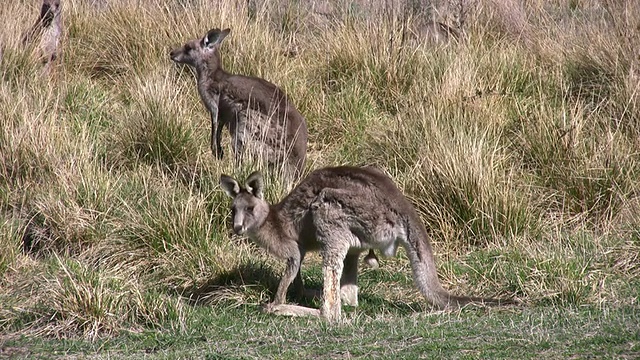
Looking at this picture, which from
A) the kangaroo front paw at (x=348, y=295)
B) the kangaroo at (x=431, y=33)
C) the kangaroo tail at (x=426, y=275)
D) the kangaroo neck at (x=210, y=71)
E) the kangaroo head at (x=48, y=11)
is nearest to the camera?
the kangaroo tail at (x=426, y=275)

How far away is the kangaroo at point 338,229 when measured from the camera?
24.9 feet

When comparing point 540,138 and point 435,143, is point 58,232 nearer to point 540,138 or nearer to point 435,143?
point 435,143

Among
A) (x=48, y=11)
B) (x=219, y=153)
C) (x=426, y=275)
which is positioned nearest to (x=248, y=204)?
(x=426, y=275)

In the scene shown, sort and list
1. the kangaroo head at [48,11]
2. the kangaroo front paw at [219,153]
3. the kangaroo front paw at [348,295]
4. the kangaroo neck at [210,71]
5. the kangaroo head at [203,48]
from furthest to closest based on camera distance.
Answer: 1. the kangaroo head at [48,11]
2. the kangaroo head at [203,48]
3. the kangaroo neck at [210,71]
4. the kangaroo front paw at [219,153]
5. the kangaroo front paw at [348,295]

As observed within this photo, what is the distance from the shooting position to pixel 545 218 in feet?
31.8

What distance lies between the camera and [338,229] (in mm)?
7688

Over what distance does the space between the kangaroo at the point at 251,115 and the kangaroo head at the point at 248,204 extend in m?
1.60

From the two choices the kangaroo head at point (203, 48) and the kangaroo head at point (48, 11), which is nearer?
the kangaroo head at point (203, 48)

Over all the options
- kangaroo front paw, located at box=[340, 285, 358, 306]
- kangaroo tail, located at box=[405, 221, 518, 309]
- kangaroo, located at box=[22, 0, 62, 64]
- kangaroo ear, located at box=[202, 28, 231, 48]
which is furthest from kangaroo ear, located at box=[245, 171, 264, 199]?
kangaroo, located at box=[22, 0, 62, 64]

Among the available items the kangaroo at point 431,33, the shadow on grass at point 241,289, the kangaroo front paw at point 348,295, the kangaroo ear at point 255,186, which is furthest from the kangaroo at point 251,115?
the kangaroo at point 431,33

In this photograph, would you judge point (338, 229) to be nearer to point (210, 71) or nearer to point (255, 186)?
point (255, 186)

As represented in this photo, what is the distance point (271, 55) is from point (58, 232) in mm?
4435

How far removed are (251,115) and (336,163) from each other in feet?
4.19

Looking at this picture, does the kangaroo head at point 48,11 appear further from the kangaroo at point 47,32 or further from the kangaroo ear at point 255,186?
the kangaroo ear at point 255,186
